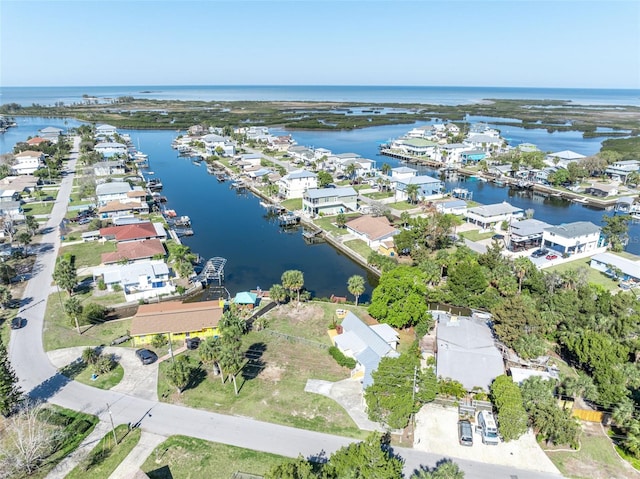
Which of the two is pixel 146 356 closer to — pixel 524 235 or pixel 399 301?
pixel 399 301

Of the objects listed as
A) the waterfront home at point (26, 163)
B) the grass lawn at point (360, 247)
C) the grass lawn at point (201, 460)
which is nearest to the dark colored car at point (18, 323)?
the grass lawn at point (201, 460)

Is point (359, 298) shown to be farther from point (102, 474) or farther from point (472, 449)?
point (102, 474)

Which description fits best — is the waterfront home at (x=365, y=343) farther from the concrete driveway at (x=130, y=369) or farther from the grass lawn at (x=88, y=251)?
the grass lawn at (x=88, y=251)

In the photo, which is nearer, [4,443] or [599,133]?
[4,443]

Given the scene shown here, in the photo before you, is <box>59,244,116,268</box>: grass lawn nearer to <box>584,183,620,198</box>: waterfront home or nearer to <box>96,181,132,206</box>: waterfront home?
<box>96,181,132,206</box>: waterfront home

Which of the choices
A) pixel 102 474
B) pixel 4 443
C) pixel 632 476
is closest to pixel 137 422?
pixel 102 474
